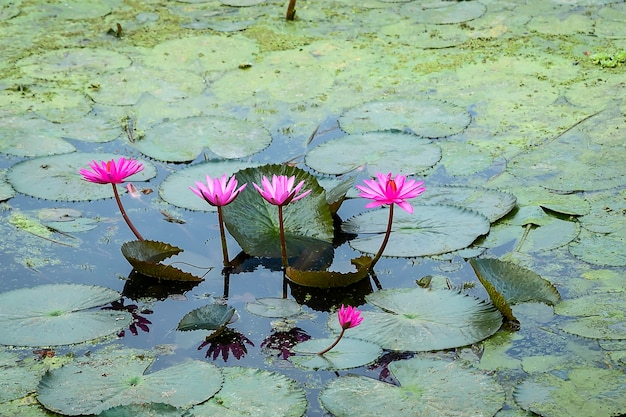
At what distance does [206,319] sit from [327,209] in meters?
0.51

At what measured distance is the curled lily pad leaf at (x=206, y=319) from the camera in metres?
2.16

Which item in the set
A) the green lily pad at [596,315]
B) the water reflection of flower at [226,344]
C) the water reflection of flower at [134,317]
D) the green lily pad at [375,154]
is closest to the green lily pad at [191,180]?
the green lily pad at [375,154]

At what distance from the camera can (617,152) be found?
3012 millimetres

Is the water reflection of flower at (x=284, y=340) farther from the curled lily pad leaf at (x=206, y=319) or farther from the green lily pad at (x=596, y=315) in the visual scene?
the green lily pad at (x=596, y=315)

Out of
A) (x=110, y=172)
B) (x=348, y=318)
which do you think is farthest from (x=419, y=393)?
(x=110, y=172)

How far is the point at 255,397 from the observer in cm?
191

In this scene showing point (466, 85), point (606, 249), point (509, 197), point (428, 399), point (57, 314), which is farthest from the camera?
point (466, 85)

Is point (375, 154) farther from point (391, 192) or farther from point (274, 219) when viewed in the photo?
point (391, 192)

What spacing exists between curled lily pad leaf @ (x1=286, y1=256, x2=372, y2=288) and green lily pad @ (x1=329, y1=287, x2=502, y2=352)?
0.29 ft

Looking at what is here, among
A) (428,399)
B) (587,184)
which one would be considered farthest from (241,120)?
(428,399)

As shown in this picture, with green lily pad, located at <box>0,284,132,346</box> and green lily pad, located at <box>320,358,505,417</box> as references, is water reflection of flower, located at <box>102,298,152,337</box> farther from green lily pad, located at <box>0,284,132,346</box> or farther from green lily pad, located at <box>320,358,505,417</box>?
green lily pad, located at <box>320,358,505,417</box>

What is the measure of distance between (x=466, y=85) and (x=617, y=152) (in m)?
0.74

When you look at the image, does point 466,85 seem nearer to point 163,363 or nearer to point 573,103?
point 573,103

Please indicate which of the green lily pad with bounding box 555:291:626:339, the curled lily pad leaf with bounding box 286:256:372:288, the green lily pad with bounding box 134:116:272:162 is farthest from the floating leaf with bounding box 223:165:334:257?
the green lily pad with bounding box 555:291:626:339
